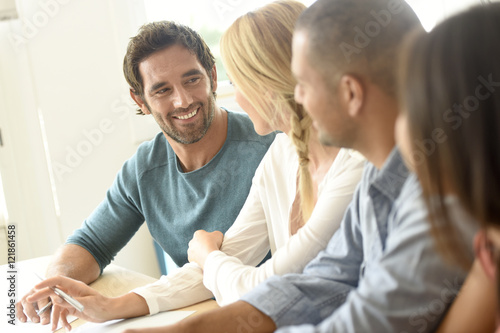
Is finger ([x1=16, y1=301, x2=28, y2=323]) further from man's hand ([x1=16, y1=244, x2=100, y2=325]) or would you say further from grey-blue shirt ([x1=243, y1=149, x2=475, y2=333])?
grey-blue shirt ([x1=243, y1=149, x2=475, y2=333])

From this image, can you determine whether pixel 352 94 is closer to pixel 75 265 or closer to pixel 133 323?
pixel 133 323

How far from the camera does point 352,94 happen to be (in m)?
0.83

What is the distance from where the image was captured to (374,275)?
0.70 meters

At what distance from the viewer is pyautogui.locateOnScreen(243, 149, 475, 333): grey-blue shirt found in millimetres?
668

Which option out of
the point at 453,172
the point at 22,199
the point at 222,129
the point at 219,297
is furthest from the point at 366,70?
the point at 22,199

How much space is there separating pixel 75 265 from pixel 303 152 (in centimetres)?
77

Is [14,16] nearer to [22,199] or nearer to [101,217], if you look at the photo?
[22,199]

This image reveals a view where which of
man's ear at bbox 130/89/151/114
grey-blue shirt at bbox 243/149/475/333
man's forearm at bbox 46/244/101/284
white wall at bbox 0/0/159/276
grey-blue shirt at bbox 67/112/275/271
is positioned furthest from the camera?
white wall at bbox 0/0/159/276

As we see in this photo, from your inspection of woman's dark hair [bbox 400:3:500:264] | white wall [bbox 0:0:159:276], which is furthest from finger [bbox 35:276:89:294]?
white wall [bbox 0:0:159:276]

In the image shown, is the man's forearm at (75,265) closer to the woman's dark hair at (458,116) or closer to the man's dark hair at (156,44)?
the man's dark hair at (156,44)

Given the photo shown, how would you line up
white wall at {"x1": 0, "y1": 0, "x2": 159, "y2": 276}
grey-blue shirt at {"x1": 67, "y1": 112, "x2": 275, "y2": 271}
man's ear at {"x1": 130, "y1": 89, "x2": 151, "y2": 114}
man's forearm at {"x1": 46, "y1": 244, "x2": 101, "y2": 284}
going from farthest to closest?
1. white wall at {"x1": 0, "y1": 0, "x2": 159, "y2": 276}
2. man's ear at {"x1": 130, "y1": 89, "x2": 151, "y2": 114}
3. grey-blue shirt at {"x1": 67, "y1": 112, "x2": 275, "y2": 271}
4. man's forearm at {"x1": 46, "y1": 244, "x2": 101, "y2": 284}

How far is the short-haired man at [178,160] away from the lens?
1.77 m

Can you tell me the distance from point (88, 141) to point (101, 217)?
0.86 m

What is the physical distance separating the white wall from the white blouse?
137 cm
